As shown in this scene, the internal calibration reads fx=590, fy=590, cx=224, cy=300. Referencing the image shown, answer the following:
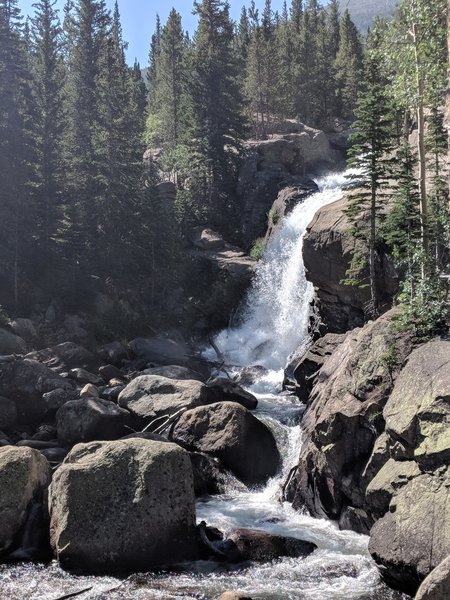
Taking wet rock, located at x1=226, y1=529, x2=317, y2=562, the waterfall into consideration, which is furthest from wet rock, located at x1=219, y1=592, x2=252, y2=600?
the waterfall

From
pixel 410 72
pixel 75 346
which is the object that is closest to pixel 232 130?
pixel 75 346

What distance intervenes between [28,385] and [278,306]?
16.3 m

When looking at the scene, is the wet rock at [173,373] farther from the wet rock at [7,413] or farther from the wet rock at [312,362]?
the wet rock at [7,413]

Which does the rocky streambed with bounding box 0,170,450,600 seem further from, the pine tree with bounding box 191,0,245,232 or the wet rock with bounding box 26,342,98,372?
the pine tree with bounding box 191,0,245,232

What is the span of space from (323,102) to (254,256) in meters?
31.5

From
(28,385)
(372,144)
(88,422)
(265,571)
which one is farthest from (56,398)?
(372,144)

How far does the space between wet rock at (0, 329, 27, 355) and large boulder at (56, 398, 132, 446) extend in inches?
388

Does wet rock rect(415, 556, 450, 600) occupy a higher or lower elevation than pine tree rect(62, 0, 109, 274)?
lower

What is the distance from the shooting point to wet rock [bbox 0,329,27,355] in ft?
96.6

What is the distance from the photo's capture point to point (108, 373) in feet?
94.1

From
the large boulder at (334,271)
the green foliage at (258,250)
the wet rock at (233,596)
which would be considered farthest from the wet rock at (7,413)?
the green foliage at (258,250)

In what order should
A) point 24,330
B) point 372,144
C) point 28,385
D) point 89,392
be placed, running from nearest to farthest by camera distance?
point 372,144 < point 89,392 < point 28,385 < point 24,330

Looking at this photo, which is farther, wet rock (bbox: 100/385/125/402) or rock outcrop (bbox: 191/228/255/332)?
rock outcrop (bbox: 191/228/255/332)

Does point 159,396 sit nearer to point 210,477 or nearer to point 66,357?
point 210,477
